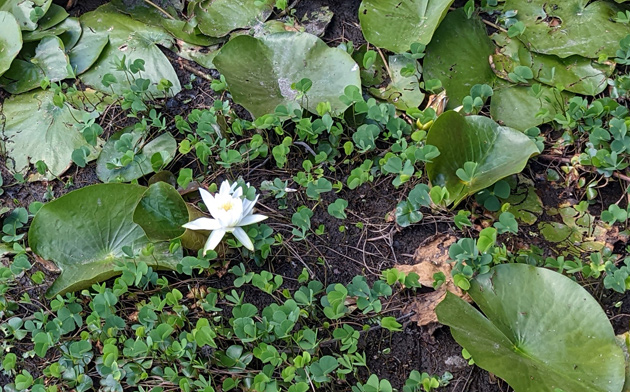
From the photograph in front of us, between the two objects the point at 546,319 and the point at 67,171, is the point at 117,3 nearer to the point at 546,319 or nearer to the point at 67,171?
the point at 67,171

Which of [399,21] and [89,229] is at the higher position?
[399,21]

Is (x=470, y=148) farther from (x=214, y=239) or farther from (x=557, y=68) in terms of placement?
(x=214, y=239)

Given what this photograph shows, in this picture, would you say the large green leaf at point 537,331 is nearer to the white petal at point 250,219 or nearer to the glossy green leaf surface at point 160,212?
the white petal at point 250,219

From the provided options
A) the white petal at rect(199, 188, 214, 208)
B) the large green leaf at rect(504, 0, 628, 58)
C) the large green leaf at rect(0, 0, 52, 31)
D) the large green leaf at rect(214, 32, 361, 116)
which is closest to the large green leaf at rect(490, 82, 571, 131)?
the large green leaf at rect(504, 0, 628, 58)

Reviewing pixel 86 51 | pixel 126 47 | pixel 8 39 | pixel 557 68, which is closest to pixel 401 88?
pixel 557 68

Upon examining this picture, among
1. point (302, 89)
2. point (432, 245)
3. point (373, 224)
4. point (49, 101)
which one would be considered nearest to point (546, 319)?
point (432, 245)

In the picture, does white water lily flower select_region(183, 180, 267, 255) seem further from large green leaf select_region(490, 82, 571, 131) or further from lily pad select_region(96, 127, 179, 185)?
large green leaf select_region(490, 82, 571, 131)
